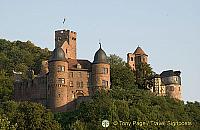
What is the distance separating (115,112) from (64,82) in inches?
454

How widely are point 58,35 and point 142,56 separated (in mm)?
16059

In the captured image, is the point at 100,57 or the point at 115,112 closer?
the point at 115,112

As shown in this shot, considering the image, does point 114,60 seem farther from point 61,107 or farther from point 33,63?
point 61,107

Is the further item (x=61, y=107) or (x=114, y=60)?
(x=114, y=60)

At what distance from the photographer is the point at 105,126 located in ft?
232

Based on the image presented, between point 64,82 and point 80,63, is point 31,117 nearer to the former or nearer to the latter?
point 64,82

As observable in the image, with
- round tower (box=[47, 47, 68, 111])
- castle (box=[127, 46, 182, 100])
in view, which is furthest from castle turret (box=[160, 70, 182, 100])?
round tower (box=[47, 47, 68, 111])

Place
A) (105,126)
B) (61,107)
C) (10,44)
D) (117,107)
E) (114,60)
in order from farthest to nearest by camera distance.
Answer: (10,44)
(114,60)
(61,107)
(117,107)
(105,126)

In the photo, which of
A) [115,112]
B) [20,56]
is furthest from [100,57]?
[20,56]

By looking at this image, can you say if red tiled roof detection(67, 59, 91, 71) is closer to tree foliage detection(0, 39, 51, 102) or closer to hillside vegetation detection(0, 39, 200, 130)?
hillside vegetation detection(0, 39, 200, 130)

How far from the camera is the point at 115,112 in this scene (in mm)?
74750

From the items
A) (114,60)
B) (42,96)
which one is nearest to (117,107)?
(42,96)

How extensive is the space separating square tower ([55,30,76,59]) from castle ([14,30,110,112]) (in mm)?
5622

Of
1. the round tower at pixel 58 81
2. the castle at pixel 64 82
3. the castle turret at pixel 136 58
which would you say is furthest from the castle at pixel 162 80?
the round tower at pixel 58 81
